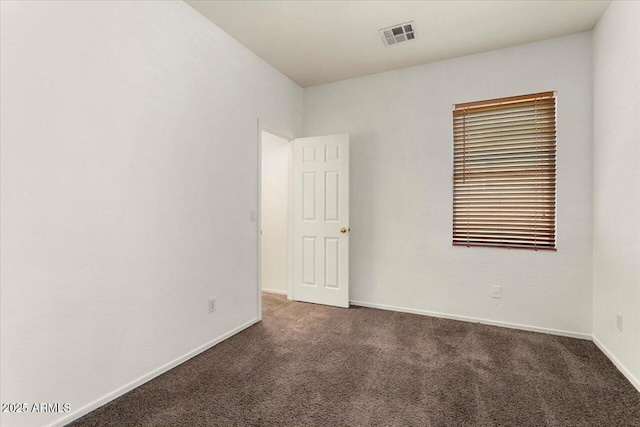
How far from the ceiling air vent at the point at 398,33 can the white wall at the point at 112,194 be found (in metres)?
1.42

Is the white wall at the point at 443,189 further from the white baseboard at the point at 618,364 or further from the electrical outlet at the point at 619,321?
the electrical outlet at the point at 619,321

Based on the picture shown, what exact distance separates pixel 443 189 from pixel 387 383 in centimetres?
214

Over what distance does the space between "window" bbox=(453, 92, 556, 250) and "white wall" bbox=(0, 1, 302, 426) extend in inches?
93.0

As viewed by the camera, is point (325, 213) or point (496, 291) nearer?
point (496, 291)

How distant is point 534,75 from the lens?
10.5 ft

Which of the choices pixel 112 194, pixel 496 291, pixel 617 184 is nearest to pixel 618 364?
pixel 496 291

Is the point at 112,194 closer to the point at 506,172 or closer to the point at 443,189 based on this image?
the point at 443,189

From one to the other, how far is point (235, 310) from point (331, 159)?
6.62ft

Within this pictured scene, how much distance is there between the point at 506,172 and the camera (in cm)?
331

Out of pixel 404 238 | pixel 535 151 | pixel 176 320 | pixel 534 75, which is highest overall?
pixel 534 75

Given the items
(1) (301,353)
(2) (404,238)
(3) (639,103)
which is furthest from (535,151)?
(1) (301,353)

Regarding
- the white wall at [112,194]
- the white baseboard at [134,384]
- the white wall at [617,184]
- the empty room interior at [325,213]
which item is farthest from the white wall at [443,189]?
the white baseboard at [134,384]

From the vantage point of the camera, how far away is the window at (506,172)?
3.17m

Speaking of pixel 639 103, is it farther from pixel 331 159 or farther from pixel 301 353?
pixel 301 353
